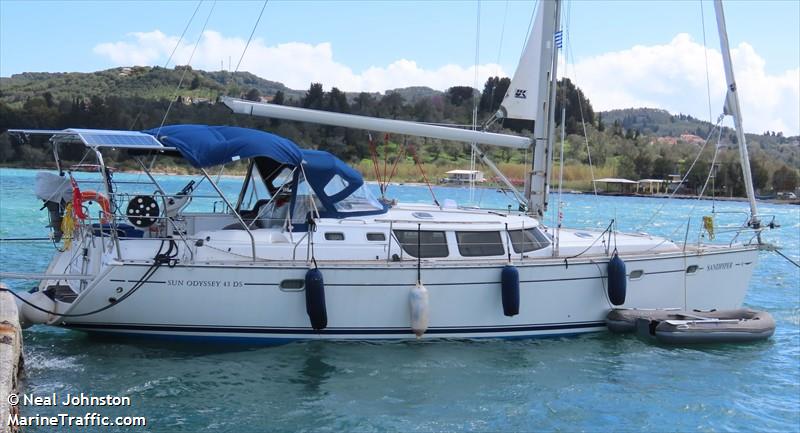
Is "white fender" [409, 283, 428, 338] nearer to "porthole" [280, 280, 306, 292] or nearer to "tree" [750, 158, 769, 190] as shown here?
"porthole" [280, 280, 306, 292]

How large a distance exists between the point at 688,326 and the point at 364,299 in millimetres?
5830

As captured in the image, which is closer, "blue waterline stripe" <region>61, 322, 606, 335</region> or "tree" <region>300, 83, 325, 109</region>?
"blue waterline stripe" <region>61, 322, 606, 335</region>

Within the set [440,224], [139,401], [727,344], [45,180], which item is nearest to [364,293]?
[440,224]

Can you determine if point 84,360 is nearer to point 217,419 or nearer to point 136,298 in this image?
point 136,298

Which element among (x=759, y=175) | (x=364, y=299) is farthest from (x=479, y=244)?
(x=759, y=175)

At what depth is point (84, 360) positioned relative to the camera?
36.3 feet

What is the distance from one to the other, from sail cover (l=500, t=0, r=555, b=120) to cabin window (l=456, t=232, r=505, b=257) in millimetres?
2999

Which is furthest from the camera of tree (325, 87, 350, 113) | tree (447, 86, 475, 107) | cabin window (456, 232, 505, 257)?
tree (447, 86, 475, 107)

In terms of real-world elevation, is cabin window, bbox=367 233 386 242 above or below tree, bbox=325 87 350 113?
below

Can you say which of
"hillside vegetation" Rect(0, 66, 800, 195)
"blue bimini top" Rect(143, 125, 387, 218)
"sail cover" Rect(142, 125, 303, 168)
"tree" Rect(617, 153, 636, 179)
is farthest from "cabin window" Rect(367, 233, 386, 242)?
"tree" Rect(617, 153, 636, 179)

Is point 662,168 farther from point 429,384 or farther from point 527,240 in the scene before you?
point 429,384

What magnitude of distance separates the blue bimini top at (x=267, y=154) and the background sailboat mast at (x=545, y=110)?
344cm

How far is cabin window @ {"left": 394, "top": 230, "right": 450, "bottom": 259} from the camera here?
1259cm

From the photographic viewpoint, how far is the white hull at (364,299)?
445 inches
